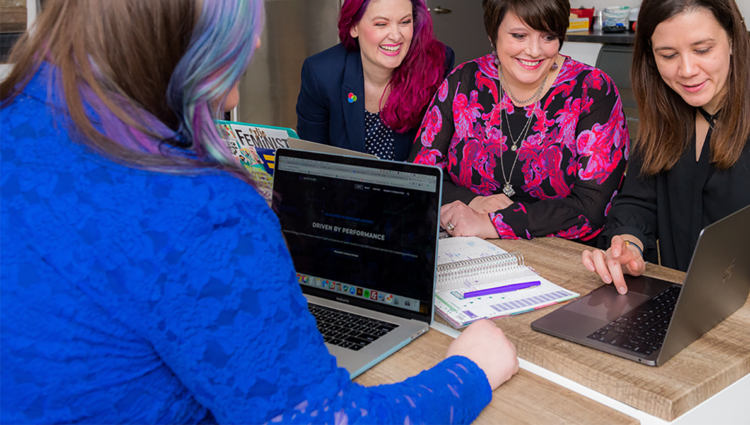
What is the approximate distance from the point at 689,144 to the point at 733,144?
0.12m

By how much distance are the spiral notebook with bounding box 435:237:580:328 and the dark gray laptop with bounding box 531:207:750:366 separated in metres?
0.06

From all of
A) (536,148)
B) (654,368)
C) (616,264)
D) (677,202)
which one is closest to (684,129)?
(677,202)

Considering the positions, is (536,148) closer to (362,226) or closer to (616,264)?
(616,264)

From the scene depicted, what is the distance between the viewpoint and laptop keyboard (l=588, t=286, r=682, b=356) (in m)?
0.94

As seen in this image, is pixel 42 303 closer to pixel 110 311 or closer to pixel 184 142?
pixel 110 311

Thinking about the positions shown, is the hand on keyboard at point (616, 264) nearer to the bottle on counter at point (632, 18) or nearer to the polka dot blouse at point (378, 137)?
the polka dot blouse at point (378, 137)

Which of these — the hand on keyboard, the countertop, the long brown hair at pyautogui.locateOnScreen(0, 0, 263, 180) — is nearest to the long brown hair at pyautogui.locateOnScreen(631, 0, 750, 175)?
the hand on keyboard

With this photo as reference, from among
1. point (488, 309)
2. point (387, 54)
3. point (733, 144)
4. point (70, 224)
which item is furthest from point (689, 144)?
point (70, 224)

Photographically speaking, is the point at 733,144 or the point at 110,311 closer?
the point at 110,311

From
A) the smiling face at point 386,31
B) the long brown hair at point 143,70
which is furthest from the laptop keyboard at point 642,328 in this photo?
the smiling face at point 386,31

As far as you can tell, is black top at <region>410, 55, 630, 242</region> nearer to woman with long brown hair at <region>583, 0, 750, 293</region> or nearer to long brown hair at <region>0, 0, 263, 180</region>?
woman with long brown hair at <region>583, 0, 750, 293</region>

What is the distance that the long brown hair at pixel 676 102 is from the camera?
1398 mm

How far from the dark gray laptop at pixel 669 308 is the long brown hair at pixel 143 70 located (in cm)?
65

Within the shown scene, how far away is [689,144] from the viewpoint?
5.10ft
